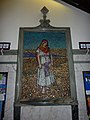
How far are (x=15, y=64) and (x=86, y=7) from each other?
1733 millimetres

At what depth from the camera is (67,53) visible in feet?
9.91

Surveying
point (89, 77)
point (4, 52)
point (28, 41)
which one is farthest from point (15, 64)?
point (89, 77)

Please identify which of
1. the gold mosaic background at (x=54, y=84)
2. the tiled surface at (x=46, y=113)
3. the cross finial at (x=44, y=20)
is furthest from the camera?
the cross finial at (x=44, y=20)

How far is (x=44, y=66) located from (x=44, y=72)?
0.11m

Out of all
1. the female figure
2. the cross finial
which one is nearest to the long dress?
the female figure

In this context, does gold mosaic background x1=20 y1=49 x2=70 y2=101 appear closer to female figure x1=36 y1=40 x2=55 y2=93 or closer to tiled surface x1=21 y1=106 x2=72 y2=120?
female figure x1=36 y1=40 x2=55 y2=93

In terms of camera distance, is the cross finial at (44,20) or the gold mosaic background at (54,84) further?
the cross finial at (44,20)

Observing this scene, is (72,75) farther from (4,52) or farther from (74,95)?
(4,52)

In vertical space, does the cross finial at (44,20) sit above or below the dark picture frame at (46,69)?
above

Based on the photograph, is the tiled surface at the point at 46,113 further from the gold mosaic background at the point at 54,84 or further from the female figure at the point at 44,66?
the female figure at the point at 44,66

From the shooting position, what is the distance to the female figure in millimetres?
2797

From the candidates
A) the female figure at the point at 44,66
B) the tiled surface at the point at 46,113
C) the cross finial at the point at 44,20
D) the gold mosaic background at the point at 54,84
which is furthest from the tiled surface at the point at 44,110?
the cross finial at the point at 44,20

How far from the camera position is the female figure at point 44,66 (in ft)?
9.18

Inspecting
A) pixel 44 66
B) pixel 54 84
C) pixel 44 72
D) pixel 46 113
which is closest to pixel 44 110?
pixel 46 113
